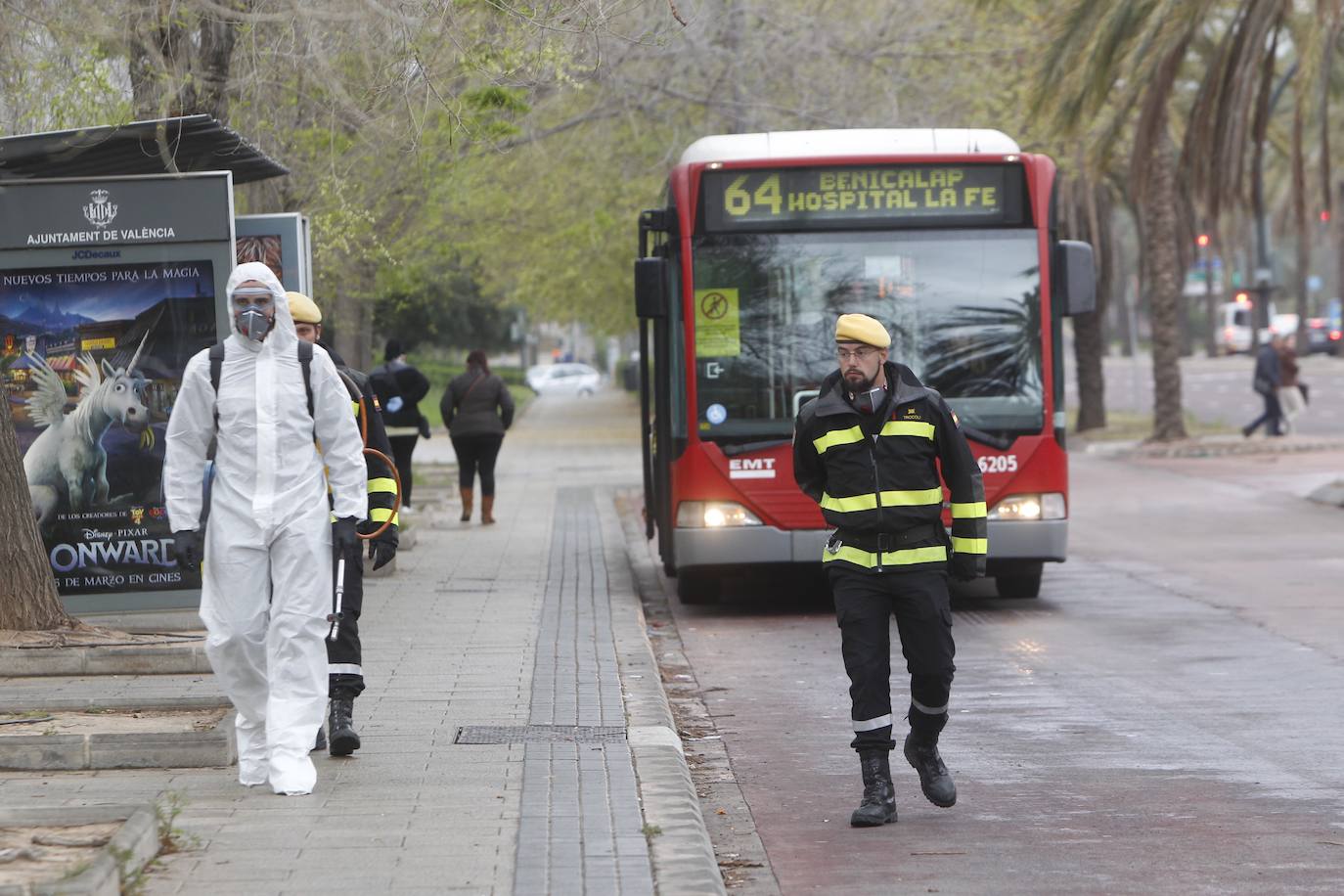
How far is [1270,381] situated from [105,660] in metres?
23.7

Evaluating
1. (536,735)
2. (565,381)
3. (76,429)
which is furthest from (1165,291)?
(565,381)

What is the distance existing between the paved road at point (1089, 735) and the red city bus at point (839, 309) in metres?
0.79

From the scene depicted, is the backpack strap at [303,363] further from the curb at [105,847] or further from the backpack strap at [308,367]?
the curb at [105,847]

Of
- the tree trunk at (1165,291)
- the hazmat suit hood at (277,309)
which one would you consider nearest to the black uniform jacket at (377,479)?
the hazmat suit hood at (277,309)

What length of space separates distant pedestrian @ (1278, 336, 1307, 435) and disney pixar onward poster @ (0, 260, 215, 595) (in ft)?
72.5

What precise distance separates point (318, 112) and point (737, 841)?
8208mm

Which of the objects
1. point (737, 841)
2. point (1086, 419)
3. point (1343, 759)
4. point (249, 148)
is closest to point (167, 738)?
point (737, 841)

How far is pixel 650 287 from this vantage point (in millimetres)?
12359

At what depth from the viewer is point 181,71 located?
35.3ft

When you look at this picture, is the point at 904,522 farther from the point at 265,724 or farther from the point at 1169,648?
the point at 1169,648

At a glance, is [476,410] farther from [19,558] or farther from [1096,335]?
[1096,335]

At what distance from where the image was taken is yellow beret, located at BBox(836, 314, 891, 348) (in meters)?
6.36

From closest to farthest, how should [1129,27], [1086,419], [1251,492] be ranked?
1. [1129,27]
2. [1251,492]
3. [1086,419]

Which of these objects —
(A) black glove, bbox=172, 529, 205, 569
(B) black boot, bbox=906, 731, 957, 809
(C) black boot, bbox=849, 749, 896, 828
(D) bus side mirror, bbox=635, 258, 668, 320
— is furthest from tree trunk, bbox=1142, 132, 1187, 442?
(A) black glove, bbox=172, 529, 205, 569
